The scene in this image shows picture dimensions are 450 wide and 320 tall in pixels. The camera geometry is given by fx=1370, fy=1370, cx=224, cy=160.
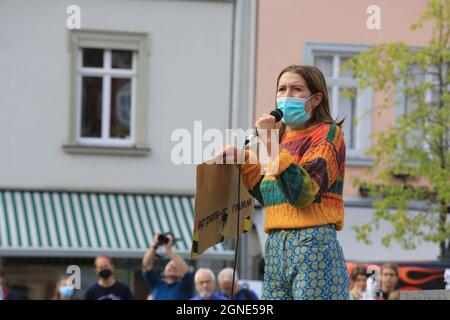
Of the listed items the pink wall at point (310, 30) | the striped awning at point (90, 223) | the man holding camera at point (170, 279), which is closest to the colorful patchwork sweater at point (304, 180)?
the man holding camera at point (170, 279)

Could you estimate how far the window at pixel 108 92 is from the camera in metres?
21.3

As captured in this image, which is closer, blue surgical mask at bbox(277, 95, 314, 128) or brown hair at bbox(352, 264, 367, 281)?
blue surgical mask at bbox(277, 95, 314, 128)

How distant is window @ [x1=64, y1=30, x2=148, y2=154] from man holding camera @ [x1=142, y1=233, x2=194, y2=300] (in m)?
8.90

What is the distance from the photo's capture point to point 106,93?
21.5 meters

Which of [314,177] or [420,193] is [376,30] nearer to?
[420,193]

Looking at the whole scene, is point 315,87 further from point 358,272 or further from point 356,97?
point 356,97

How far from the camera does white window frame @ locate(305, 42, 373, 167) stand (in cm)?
2148

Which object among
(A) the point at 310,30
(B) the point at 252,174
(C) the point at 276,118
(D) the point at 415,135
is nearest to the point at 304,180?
(C) the point at 276,118

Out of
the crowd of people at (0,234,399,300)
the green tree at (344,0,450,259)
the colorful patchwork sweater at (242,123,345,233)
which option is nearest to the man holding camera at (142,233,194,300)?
the crowd of people at (0,234,399,300)

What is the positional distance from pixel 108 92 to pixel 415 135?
533 cm

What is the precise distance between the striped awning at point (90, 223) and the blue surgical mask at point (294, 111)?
13244 mm

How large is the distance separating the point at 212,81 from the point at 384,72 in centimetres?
373

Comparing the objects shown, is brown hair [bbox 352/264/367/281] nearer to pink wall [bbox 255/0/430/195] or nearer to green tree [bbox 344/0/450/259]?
green tree [bbox 344/0/450/259]
